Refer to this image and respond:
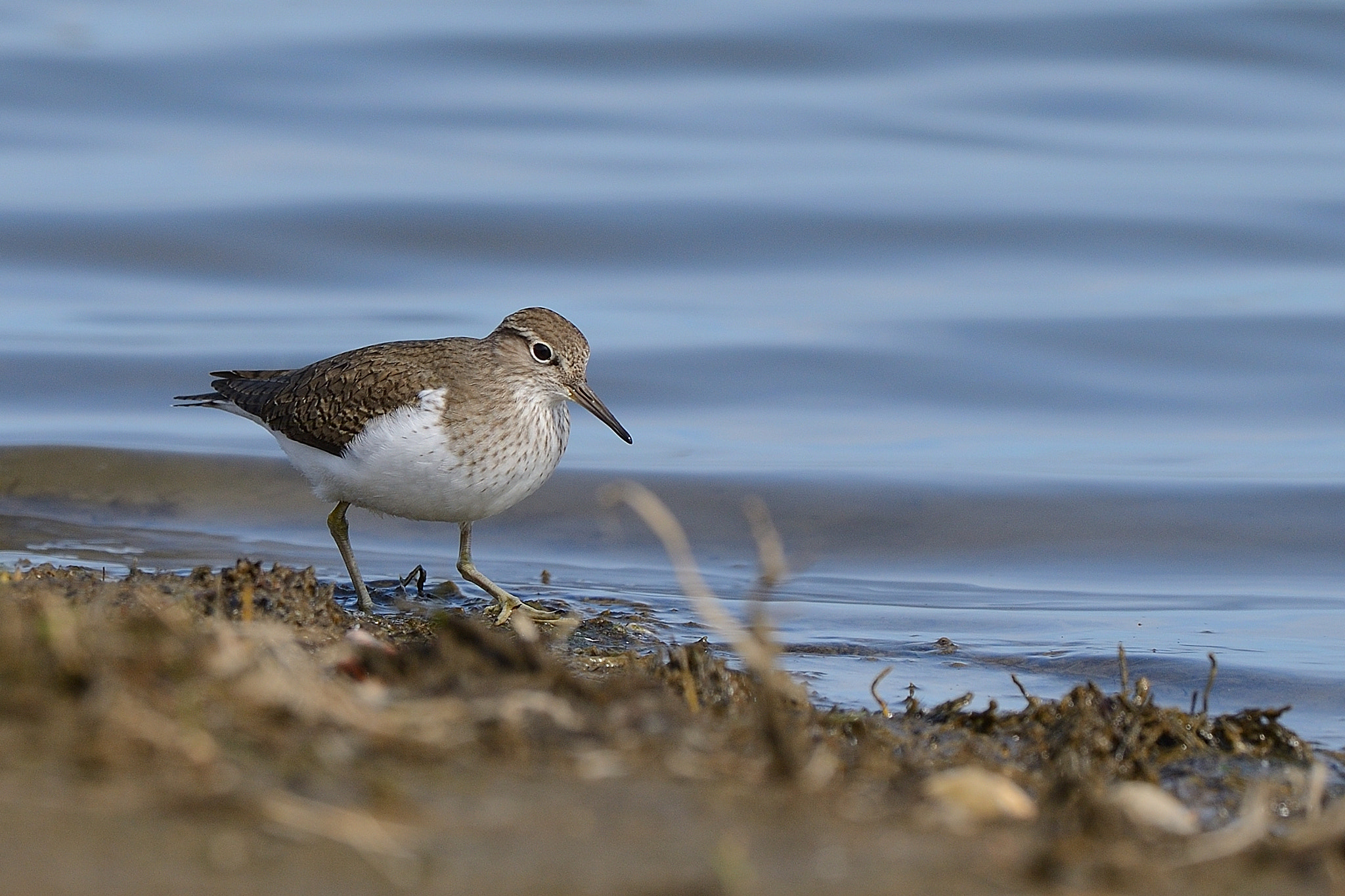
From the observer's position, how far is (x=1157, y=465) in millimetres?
9953

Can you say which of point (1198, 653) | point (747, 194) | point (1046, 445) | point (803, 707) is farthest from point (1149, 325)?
point (803, 707)

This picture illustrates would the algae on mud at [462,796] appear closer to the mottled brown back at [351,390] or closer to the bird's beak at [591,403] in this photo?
the mottled brown back at [351,390]

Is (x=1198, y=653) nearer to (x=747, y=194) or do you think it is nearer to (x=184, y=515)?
(x=184, y=515)

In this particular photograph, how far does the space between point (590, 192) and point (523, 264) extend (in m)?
1.73

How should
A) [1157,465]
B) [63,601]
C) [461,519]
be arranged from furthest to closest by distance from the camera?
[1157,465]
[461,519]
[63,601]

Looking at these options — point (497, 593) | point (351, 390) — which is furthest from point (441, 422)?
point (497, 593)

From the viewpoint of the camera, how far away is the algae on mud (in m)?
2.48

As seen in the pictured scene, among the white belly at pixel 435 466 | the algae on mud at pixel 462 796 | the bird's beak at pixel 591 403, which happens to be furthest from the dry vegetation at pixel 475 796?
the bird's beak at pixel 591 403

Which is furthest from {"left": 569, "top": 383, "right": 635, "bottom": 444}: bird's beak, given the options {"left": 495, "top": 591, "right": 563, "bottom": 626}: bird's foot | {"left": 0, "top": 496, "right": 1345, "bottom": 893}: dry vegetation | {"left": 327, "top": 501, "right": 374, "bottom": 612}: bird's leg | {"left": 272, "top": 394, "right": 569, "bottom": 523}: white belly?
{"left": 0, "top": 496, "right": 1345, "bottom": 893}: dry vegetation

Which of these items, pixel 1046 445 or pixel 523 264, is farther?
pixel 523 264

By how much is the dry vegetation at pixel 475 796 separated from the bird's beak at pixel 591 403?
3.41m

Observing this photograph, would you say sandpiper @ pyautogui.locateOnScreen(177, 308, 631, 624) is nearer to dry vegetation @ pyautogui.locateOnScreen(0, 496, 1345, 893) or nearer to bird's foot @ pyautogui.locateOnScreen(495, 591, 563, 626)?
bird's foot @ pyautogui.locateOnScreen(495, 591, 563, 626)

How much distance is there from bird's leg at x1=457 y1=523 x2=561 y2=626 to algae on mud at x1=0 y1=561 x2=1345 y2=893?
291 cm

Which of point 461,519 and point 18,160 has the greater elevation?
point 18,160
